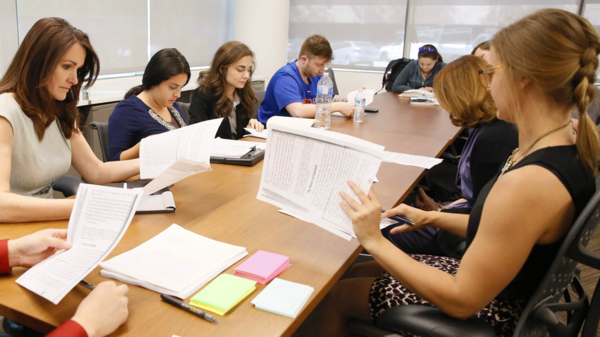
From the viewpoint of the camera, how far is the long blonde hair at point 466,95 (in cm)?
195

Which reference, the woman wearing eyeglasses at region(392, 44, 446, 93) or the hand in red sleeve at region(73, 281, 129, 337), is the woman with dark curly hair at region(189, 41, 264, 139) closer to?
the hand in red sleeve at region(73, 281, 129, 337)

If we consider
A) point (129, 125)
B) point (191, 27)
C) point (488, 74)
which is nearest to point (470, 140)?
point (488, 74)

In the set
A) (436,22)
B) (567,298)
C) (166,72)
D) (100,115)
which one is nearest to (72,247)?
(567,298)

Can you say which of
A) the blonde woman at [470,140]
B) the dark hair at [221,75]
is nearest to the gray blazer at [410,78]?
the dark hair at [221,75]

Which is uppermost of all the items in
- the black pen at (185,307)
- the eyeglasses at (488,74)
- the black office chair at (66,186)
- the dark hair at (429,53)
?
the dark hair at (429,53)

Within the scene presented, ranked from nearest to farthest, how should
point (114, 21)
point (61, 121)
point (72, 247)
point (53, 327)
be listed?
point (53, 327) → point (72, 247) → point (61, 121) → point (114, 21)

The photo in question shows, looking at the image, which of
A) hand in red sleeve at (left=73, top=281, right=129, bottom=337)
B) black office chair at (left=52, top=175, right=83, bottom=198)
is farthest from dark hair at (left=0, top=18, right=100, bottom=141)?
hand in red sleeve at (left=73, top=281, right=129, bottom=337)

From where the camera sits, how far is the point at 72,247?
958 mm

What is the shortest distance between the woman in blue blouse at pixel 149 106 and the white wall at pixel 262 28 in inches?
132

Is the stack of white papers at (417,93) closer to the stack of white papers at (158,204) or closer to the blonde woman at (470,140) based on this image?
the blonde woman at (470,140)

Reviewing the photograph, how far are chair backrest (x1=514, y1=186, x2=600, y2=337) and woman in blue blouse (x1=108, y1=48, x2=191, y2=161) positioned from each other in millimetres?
1720

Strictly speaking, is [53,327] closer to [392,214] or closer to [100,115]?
[392,214]

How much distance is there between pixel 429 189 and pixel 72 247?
258cm

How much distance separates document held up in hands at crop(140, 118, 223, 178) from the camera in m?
1.55
